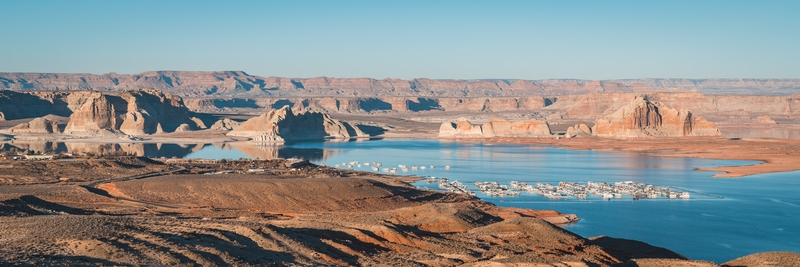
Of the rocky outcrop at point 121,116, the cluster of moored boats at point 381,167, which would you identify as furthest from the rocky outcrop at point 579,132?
the rocky outcrop at point 121,116

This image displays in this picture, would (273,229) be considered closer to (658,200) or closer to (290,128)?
(658,200)

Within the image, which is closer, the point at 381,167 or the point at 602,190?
the point at 602,190

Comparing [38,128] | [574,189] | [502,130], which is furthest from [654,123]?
[38,128]

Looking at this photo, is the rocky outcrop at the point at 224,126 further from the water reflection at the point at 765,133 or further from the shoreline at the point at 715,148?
the water reflection at the point at 765,133

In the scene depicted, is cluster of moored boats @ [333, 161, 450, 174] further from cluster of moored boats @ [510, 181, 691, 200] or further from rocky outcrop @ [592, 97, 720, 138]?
rocky outcrop @ [592, 97, 720, 138]

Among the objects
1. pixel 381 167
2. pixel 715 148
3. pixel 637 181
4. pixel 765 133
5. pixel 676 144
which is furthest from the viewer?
pixel 765 133

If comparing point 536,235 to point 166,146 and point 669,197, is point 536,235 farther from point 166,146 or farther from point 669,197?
point 166,146

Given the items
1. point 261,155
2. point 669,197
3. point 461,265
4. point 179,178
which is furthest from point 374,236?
point 261,155

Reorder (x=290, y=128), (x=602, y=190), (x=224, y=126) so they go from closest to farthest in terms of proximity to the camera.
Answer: (x=602, y=190) → (x=290, y=128) → (x=224, y=126)
